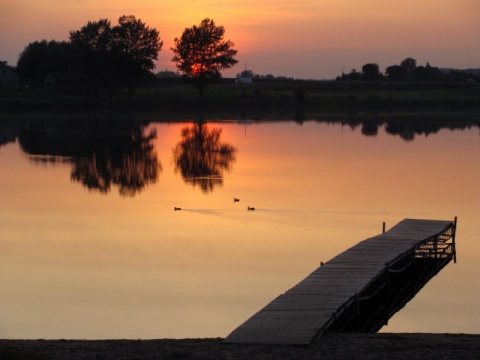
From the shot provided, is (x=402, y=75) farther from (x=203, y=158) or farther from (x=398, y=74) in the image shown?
(x=203, y=158)

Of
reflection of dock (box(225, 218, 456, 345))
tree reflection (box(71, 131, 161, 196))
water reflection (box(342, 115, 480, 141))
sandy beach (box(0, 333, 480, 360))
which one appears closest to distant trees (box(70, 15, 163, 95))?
water reflection (box(342, 115, 480, 141))

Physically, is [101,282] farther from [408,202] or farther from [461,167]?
[461,167]

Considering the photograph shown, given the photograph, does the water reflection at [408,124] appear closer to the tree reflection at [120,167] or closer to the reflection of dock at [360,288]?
the tree reflection at [120,167]

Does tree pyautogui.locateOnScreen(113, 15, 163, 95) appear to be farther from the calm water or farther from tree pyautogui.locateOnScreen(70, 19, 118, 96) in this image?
the calm water

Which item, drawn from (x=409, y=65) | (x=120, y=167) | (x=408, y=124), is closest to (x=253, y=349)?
(x=120, y=167)

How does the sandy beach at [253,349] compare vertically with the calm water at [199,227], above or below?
above

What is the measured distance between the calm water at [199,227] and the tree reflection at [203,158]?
0.13 meters

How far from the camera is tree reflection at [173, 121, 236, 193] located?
42.7m

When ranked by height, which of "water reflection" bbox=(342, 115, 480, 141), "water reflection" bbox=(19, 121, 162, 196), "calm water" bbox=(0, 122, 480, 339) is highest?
"calm water" bbox=(0, 122, 480, 339)

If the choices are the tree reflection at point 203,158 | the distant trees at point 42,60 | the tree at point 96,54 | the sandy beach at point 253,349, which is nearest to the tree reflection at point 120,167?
the tree reflection at point 203,158

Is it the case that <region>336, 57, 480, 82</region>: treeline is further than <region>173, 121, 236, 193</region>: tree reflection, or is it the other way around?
<region>336, 57, 480, 82</region>: treeline

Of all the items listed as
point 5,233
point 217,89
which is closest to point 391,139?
point 5,233

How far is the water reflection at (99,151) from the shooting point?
4291 centimetres

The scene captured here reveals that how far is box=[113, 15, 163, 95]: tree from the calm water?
168 feet
